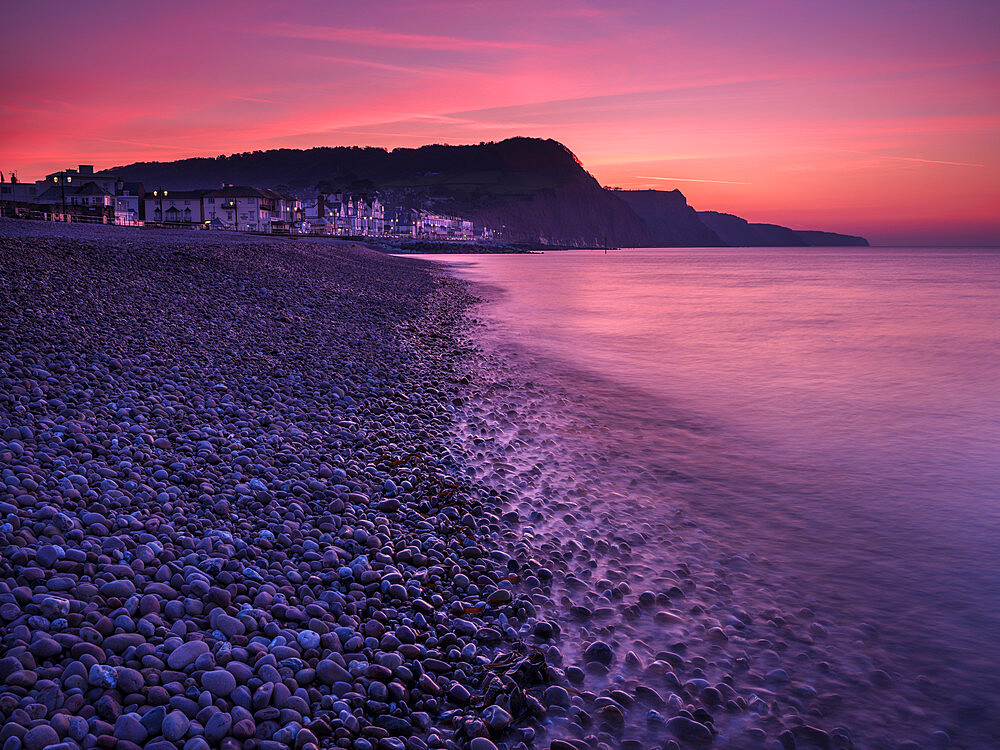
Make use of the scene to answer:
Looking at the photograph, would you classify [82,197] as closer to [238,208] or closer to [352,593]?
[238,208]

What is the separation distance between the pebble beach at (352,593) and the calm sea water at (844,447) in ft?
2.46

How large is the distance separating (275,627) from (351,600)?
26.6 inches

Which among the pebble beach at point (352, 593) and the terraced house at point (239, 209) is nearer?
the pebble beach at point (352, 593)

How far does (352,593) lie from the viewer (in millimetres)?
4574

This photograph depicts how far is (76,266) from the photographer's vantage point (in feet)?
48.6

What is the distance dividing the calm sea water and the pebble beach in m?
0.75

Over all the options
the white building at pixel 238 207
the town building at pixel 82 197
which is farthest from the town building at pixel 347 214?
the town building at pixel 82 197

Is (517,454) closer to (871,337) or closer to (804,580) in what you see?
(804,580)

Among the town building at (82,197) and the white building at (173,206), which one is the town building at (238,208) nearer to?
the white building at (173,206)

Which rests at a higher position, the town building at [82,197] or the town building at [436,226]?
the town building at [436,226]

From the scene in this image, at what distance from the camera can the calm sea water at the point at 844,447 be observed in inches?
231

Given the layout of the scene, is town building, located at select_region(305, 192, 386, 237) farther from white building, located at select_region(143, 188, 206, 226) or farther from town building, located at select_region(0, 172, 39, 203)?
town building, located at select_region(0, 172, 39, 203)

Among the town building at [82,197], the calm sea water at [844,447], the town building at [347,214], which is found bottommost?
the calm sea water at [844,447]

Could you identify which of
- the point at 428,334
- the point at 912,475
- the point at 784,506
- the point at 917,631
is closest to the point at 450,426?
the point at 784,506
